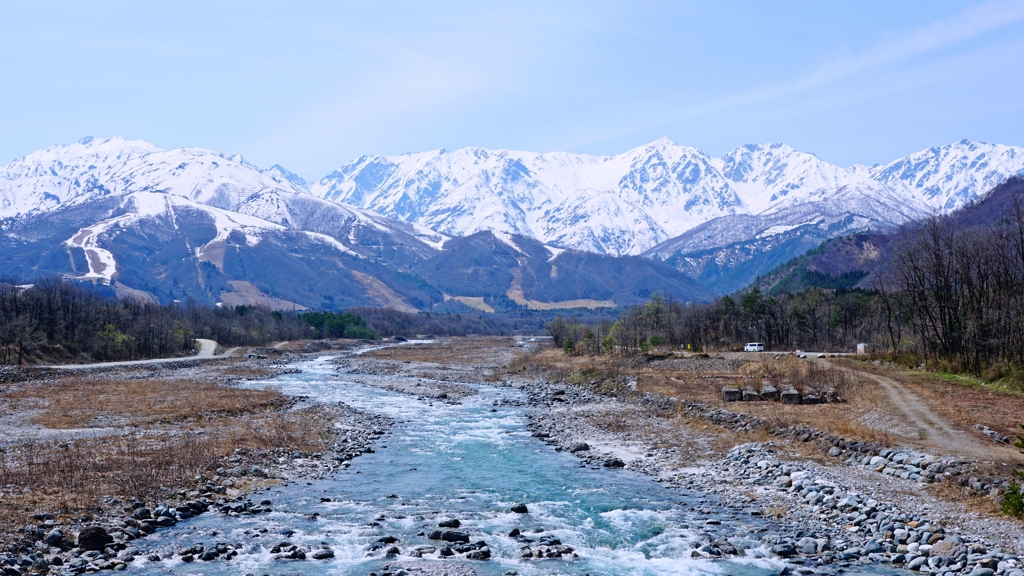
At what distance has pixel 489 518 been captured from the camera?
21.7 meters

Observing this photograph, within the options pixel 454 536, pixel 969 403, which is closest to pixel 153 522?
pixel 454 536

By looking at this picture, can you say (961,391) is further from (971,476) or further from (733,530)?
(733,530)

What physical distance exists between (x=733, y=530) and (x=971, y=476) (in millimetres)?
6954

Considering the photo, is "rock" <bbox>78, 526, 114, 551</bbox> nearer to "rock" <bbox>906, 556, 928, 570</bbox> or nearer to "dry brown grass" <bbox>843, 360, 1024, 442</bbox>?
"rock" <bbox>906, 556, 928, 570</bbox>

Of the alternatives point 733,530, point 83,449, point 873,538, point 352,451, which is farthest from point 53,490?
point 873,538

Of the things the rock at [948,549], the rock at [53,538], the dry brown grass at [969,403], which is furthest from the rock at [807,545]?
the rock at [53,538]

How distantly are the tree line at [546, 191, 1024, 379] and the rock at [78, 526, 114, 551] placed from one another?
42233 mm

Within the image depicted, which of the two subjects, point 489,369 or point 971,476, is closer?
point 971,476

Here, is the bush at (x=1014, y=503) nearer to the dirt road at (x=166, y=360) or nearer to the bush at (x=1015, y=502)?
the bush at (x=1015, y=502)

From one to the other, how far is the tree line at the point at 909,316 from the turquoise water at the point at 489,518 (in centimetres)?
2757

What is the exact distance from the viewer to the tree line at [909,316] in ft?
153

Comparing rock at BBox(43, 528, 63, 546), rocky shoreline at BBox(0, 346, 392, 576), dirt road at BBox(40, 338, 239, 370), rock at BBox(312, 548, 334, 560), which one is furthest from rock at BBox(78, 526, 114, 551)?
dirt road at BBox(40, 338, 239, 370)

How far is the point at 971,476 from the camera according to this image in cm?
2062

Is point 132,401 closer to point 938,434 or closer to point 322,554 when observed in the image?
point 322,554
